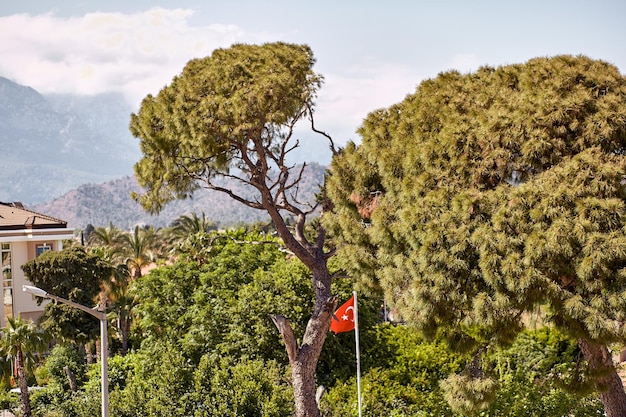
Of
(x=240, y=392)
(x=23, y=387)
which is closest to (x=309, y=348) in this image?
(x=240, y=392)

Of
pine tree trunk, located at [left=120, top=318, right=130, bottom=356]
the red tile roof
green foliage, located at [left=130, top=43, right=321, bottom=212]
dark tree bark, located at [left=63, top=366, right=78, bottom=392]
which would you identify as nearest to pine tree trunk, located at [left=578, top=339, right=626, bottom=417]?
green foliage, located at [left=130, top=43, right=321, bottom=212]

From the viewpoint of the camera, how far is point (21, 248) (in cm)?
4844

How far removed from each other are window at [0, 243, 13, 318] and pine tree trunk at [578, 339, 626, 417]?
128 ft

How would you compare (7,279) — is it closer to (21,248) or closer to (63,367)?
(21,248)

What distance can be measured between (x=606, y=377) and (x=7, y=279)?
40062mm

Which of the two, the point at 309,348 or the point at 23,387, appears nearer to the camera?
the point at 309,348

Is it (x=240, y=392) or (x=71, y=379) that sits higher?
(x=71, y=379)

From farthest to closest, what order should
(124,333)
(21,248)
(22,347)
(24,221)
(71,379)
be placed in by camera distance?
(24,221) < (21,248) < (124,333) < (71,379) < (22,347)

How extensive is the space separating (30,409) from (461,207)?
2032 cm

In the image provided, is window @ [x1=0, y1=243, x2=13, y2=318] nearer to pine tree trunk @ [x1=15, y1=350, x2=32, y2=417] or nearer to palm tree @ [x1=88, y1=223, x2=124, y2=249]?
palm tree @ [x1=88, y1=223, x2=124, y2=249]

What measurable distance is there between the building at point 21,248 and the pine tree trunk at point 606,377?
37.9 meters

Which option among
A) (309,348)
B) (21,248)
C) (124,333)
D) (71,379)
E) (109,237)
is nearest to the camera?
(309,348)

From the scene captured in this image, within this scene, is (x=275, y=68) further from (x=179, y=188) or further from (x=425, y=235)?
(x=425, y=235)

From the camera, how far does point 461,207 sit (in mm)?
13938
